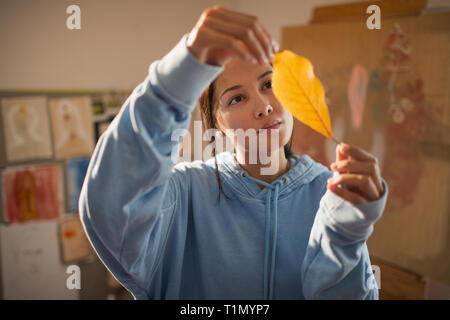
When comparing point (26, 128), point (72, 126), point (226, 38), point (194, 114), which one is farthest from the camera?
point (194, 114)

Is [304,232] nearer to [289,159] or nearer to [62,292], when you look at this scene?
[289,159]

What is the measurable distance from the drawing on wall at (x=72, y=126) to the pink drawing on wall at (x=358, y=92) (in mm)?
1194

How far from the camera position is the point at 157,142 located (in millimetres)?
443

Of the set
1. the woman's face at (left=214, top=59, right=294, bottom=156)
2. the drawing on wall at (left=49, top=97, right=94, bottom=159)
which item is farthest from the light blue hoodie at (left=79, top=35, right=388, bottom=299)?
the drawing on wall at (left=49, top=97, right=94, bottom=159)

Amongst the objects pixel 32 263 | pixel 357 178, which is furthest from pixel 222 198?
pixel 32 263

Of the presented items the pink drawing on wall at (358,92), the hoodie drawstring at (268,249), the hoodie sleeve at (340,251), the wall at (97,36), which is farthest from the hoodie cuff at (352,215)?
the wall at (97,36)

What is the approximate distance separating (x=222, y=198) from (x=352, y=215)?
25cm

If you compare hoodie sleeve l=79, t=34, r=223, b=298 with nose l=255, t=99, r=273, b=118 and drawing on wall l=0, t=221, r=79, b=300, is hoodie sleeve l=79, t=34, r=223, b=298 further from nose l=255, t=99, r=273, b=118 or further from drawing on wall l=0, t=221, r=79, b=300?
drawing on wall l=0, t=221, r=79, b=300

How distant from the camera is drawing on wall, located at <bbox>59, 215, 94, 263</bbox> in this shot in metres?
1.74

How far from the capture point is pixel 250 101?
60cm

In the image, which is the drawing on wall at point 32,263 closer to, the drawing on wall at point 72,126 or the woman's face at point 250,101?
the drawing on wall at point 72,126

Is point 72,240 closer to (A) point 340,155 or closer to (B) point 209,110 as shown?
(B) point 209,110

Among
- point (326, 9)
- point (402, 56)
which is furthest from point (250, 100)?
point (326, 9)

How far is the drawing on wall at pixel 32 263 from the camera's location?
1605 millimetres
